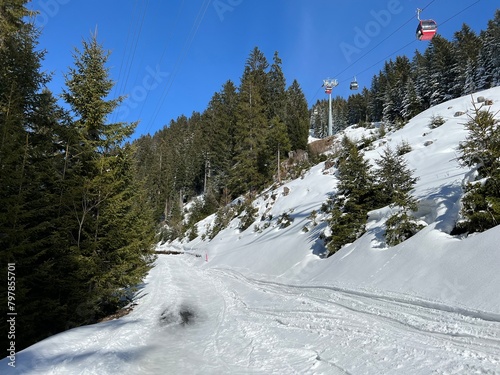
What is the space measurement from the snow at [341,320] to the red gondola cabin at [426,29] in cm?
719

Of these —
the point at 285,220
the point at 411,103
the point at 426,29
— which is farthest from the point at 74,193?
the point at 411,103

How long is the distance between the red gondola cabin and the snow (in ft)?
23.6

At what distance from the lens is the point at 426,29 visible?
49.5 ft

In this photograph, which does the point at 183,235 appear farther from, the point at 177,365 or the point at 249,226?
the point at 177,365

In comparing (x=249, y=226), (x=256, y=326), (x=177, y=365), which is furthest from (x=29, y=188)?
(x=249, y=226)

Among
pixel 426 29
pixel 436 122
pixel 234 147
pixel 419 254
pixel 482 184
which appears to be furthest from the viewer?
pixel 234 147

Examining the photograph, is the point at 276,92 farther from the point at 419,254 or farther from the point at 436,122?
the point at 419,254

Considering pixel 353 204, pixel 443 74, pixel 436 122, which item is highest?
pixel 443 74

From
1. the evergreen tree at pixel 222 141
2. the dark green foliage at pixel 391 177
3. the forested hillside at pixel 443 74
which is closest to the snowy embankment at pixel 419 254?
the dark green foliage at pixel 391 177

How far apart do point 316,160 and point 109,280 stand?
28.0 meters

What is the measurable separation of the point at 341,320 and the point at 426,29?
15576 millimetres

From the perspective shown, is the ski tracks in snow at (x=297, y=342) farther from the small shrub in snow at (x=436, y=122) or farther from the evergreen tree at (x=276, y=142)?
the evergreen tree at (x=276, y=142)

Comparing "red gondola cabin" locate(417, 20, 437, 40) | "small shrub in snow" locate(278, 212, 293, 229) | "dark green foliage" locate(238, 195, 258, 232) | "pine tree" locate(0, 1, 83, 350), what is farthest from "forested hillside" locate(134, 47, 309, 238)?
"red gondola cabin" locate(417, 20, 437, 40)

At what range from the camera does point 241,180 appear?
39562 millimetres
